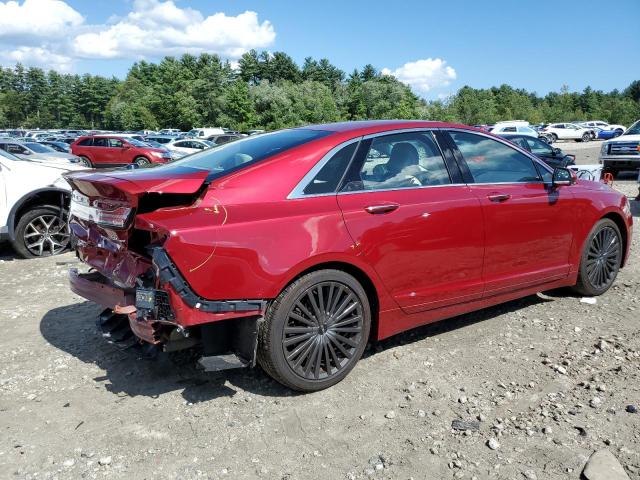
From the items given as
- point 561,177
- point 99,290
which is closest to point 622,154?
point 561,177

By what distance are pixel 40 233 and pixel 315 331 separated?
525cm

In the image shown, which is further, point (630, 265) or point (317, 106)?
point (317, 106)

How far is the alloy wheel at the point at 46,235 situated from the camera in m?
7.18

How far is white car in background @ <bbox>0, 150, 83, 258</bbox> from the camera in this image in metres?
6.97

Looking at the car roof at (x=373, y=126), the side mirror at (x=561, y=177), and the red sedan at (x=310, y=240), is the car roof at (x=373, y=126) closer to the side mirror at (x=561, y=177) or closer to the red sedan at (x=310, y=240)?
the red sedan at (x=310, y=240)

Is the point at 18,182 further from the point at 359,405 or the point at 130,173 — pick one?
the point at 359,405

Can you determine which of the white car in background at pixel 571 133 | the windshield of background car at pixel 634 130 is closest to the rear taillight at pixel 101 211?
the windshield of background car at pixel 634 130

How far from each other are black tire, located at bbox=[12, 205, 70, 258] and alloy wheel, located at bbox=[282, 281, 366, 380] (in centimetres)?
517

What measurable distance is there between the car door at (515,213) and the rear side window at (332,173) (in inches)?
39.8

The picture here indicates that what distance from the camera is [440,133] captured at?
13.8 ft

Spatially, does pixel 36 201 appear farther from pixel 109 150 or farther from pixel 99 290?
pixel 109 150

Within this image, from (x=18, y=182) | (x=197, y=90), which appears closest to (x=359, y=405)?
(x=18, y=182)

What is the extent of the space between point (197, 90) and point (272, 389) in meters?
77.3

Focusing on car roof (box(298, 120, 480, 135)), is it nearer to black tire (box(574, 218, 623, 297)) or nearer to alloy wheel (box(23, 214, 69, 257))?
black tire (box(574, 218, 623, 297))
